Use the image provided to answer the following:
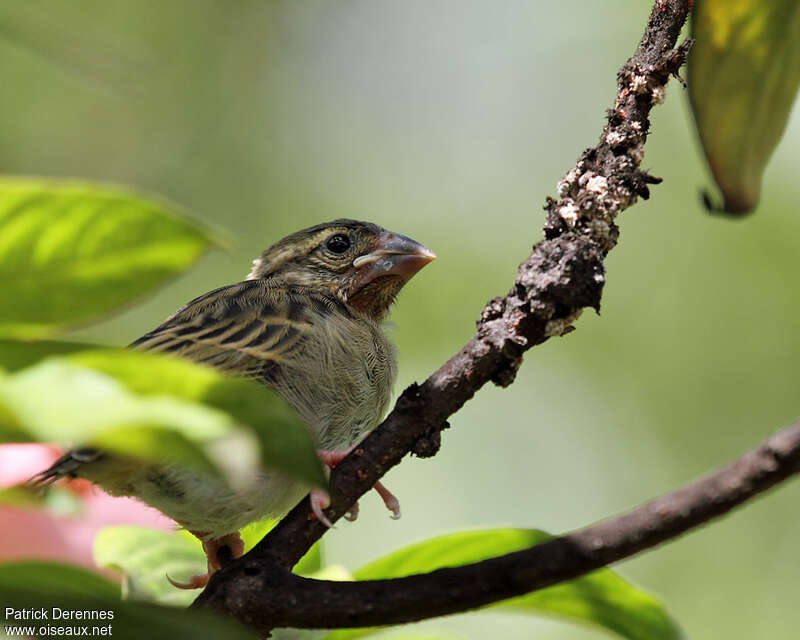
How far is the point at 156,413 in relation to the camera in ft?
3.08

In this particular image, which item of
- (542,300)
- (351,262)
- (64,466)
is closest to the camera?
(542,300)

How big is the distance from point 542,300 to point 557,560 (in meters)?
0.55

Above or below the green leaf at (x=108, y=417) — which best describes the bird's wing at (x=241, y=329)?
above

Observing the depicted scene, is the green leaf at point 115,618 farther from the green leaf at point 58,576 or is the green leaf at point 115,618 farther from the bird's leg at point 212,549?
the bird's leg at point 212,549

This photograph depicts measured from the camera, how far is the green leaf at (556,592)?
6.26 feet

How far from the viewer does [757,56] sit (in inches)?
76.2

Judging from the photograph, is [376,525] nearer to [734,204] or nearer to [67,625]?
[734,204]

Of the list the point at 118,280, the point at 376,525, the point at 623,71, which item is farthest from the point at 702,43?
the point at 376,525

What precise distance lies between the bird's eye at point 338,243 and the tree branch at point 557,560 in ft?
8.41

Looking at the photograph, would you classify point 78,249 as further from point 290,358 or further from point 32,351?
point 290,358

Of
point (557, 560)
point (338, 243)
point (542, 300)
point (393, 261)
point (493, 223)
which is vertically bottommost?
point (557, 560)

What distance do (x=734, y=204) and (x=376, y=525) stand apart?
6066 mm

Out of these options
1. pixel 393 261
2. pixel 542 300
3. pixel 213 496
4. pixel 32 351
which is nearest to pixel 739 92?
pixel 542 300

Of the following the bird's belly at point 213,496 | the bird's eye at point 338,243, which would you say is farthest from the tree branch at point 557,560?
the bird's eye at point 338,243
